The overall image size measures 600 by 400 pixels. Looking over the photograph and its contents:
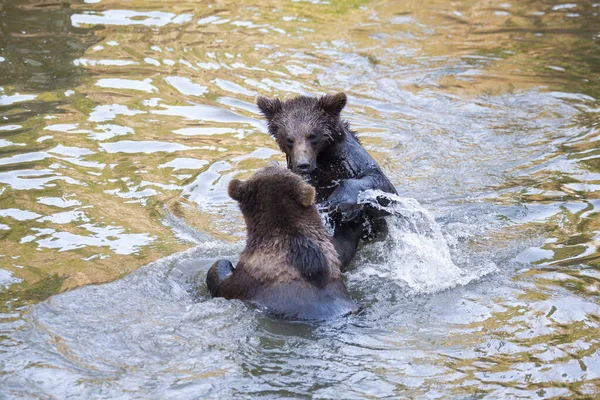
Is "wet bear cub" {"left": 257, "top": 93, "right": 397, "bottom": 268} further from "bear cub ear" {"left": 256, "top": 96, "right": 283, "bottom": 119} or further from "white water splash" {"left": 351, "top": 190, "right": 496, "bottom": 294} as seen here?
"white water splash" {"left": 351, "top": 190, "right": 496, "bottom": 294}

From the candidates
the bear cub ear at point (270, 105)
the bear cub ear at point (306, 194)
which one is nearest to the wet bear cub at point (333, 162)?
the bear cub ear at point (270, 105)

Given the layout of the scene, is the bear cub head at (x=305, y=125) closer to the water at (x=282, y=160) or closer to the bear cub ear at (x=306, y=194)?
the water at (x=282, y=160)

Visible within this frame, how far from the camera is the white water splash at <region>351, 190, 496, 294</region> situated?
28.1 feet

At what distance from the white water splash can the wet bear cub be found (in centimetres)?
14

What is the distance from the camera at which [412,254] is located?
9273 mm

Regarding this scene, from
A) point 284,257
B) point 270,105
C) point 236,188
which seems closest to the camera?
point 284,257

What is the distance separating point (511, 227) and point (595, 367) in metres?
3.46

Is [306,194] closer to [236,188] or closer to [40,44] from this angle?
[236,188]

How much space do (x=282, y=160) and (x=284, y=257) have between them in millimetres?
4921

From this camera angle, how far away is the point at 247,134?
43.8 feet

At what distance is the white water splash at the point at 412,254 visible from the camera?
8.56 meters

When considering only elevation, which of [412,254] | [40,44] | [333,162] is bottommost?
[412,254]

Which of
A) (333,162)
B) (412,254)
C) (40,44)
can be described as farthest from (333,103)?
(40,44)

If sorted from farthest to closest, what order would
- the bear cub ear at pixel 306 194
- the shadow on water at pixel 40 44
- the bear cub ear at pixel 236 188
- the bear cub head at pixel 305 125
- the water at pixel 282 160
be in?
the shadow on water at pixel 40 44 < the bear cub head at pixel 305 125 < the bear cub ear at pixel 236 188 < the bear cub ear at pixel 306 194 < the water at pixel 282 160
